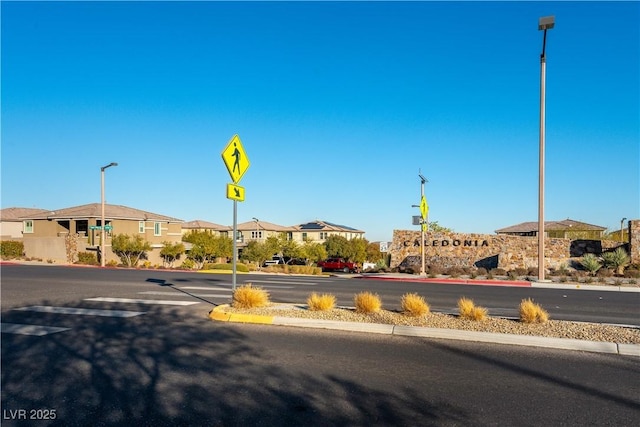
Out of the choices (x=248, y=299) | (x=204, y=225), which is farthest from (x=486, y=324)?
(x=204, y=225)

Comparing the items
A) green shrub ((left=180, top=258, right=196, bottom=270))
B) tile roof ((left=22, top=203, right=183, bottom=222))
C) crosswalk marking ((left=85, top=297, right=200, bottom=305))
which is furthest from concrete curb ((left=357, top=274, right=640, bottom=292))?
tile roof ((left=22, top=203, right=183, bottom=222))

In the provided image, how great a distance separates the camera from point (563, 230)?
51.6m

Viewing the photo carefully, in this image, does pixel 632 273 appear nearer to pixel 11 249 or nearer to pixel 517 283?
pixel 517 283

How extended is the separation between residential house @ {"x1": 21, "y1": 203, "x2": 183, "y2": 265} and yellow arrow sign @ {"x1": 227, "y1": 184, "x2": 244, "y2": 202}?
39.6 m

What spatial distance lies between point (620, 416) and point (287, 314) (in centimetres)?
641

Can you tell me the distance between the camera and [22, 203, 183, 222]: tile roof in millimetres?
51803

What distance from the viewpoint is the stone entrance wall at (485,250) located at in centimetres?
3269

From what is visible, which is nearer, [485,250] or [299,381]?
[299,381]

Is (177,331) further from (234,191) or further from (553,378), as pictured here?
(553,378)

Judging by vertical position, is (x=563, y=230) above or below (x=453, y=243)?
above

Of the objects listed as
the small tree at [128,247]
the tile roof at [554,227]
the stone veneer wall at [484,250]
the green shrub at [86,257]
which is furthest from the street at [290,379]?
the tile roof at [554,227]

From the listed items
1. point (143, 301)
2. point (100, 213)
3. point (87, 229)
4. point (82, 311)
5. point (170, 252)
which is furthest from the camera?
point (87, 229)

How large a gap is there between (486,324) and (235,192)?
6.21 meters

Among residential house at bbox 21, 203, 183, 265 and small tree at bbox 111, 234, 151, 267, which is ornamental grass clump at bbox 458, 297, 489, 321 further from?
residential house at bbox 21, 203, 183, 265
